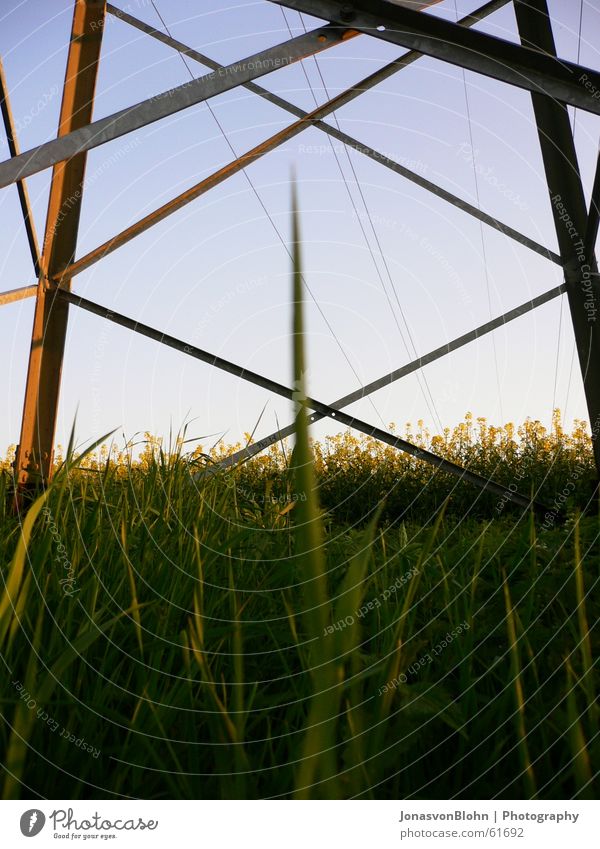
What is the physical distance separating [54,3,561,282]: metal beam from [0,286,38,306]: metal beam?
18cm

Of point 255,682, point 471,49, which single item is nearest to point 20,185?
point 471,49

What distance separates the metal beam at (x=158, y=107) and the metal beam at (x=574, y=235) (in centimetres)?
148

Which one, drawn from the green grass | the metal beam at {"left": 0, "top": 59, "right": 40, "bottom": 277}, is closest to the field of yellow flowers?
the green grass

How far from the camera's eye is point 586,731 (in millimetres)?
1091

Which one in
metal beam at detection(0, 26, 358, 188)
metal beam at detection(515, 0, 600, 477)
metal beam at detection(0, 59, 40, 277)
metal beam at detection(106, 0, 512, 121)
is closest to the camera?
metal beam at detection(0, 26, 358, 188)

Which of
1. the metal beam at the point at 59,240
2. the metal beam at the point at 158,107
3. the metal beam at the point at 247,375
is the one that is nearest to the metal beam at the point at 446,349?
the metal beam at the point at 247,375

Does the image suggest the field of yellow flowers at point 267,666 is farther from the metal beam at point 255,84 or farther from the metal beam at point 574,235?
the metal beam at point 255,84

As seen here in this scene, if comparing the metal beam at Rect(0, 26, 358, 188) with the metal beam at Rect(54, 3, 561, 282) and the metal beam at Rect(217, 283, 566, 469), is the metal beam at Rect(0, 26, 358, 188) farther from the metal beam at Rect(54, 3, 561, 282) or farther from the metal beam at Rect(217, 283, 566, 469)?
the metal beam at Rect(217, 283, 566, 469)

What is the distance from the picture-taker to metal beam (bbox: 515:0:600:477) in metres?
3.06

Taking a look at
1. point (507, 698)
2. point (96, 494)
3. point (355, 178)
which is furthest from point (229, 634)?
point (355, 178)

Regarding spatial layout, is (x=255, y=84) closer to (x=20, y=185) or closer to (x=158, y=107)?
(x=20, y=185)

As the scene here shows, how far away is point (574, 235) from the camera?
319cm

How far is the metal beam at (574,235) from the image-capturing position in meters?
3.06
